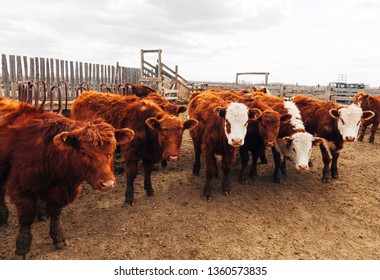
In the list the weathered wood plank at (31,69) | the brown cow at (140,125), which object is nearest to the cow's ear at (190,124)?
the brown cow at (140,125)

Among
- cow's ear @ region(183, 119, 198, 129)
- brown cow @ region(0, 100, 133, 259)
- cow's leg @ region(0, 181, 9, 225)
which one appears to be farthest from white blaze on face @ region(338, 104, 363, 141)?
cow's leg @ region(0, 181, 9, 225)

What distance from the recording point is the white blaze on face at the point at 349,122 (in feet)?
18.8

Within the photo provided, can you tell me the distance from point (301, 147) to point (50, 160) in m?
4.32

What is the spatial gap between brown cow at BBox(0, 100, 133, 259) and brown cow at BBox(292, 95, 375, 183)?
486 cm

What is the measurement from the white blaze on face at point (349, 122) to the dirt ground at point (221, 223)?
116 centimetres

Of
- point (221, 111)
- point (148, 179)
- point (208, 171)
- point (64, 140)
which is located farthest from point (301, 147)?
point (64, 140)

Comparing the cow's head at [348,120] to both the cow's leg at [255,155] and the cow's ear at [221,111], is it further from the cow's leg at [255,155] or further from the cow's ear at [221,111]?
the cow's ear at [221,111]

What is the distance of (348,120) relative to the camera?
18.9 ft

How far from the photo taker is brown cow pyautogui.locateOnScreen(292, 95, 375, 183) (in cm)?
577

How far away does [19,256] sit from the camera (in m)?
3.25

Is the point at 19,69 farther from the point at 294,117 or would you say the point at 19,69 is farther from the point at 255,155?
the point at 294,117

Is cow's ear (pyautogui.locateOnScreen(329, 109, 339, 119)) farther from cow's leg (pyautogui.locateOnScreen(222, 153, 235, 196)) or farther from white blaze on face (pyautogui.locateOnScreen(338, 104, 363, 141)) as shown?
cow's leg (pyautogui.locateOnScreen(222, 153, 235, 196))
